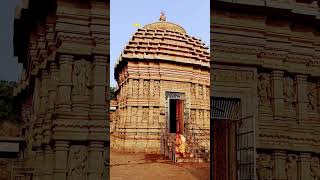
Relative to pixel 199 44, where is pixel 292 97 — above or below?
below

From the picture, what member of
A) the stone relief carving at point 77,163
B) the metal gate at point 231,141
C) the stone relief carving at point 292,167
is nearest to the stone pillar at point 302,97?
the stone relief carving at point 292,167

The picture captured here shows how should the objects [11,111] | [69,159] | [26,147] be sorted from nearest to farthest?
[69,159], [26,147], [11,111]

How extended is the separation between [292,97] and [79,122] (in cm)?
439

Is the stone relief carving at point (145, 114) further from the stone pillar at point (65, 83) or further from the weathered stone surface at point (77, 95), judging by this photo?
the stone pillar at point (65, 83)

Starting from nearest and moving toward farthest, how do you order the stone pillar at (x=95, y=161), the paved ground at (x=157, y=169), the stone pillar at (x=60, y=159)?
the stone pillar at (x=60, y=159), the stone pillar at (x=95, y=161), the paved ground at (x=157, y=169)

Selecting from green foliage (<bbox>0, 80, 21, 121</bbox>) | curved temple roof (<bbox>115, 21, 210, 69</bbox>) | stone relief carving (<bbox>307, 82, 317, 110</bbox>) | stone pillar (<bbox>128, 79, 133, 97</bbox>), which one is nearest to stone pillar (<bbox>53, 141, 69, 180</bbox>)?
stone relief carving (<bbox>307, 82, 317, 110</bbox>)

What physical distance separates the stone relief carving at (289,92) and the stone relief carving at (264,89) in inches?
14.7

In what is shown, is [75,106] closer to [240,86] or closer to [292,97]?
[240,86]

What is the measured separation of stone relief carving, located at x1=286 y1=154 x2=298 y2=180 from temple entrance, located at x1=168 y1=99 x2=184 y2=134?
766 cm

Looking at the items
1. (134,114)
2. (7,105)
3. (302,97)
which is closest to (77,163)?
(302,97)

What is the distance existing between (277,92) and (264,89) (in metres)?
0.26

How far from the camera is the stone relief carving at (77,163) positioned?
8844 mm

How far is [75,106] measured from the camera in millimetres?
9039

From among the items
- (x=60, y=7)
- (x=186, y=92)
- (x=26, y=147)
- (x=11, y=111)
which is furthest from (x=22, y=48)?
(x=11, y=111)
